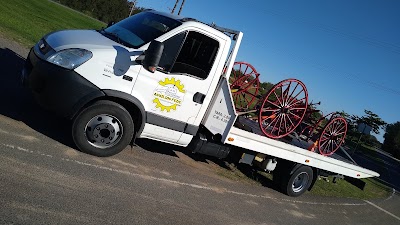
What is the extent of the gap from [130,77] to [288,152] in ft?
14.0

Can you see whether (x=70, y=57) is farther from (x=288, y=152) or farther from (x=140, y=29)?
(x=288, y=152)

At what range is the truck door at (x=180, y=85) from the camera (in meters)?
6.28

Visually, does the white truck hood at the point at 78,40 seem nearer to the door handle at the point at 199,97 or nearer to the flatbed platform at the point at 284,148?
the door handle at the point at 199,97

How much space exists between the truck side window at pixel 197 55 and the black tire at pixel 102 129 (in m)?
1.19

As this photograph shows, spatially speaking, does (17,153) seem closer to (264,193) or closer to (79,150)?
(79,150)

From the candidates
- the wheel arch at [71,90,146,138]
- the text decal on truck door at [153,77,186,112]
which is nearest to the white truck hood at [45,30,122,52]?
the wheel arch at [71,90,146,138]

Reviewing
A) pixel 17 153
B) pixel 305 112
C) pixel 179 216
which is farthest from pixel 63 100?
pixel 305 112

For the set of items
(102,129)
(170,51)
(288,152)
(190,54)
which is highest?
(190,54)

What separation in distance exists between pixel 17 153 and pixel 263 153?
5.01 m

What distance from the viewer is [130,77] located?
19.7 ft

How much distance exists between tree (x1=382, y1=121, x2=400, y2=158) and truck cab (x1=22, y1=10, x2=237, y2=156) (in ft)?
273

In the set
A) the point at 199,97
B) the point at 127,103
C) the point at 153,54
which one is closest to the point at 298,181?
the point at 199,97

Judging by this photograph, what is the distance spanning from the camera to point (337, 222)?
368 inches

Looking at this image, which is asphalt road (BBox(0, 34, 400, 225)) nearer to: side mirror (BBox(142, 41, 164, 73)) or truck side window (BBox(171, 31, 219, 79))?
side mirror (BBox(142, 41, 164, 73))
